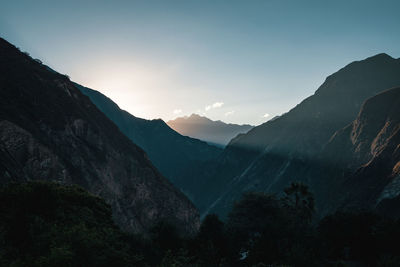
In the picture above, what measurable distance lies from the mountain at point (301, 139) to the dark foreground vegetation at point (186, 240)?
229ft

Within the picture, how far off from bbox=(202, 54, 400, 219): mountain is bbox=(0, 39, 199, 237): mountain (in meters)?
63.7

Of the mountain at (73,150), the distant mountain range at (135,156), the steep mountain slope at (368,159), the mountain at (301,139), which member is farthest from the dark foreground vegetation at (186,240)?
the mountain at (301,139)

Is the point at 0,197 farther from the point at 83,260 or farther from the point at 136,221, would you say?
the point at 136,221

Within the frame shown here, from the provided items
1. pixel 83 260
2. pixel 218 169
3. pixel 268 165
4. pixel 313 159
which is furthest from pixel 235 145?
pixel 83 260

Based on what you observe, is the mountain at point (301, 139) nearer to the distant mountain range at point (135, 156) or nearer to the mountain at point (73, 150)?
the distant mountain range at point (135, 156)

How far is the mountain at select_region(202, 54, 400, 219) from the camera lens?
411 feet

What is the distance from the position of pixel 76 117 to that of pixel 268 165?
10431 cm

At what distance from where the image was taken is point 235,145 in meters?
193

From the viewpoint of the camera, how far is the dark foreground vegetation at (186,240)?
49.0ft

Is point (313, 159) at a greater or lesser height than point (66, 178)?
lesser

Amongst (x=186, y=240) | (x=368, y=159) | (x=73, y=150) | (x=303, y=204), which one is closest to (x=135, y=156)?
(x=73, y=150)

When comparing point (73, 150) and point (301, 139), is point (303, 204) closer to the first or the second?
point (73, 150)

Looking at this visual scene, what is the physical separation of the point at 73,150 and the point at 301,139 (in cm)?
11325

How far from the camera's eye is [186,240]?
3894cm
